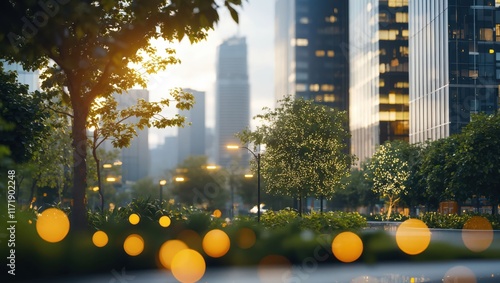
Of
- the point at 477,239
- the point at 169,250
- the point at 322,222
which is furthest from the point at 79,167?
the point at 477,239

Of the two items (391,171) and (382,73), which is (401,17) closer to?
(382,73)

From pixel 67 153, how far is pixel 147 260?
36519 mm

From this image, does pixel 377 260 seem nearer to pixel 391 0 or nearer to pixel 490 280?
pixel 490 280

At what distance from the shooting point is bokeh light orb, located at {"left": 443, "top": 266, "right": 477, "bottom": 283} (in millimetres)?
17844

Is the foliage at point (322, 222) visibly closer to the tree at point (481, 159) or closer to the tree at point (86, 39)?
the tree at point (481, 159)

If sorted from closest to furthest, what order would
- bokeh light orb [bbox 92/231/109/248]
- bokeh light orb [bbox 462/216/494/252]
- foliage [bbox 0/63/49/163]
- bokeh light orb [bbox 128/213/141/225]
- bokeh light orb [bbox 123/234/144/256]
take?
1. bokeh light orb [bbox 92/231/109/248]
2. bokeh light orb [bbox 123/234/144/256]
3. bokeh light orb [bbox 128/213/141/225]
4. foliage [bbox 0/63/49/163]
5. bokeh light orb [bbox 462/216/494/252]

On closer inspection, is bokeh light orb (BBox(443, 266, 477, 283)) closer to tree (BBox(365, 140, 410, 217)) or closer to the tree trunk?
the tree trunk

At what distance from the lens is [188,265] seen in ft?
67.6

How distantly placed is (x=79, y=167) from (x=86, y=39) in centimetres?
428

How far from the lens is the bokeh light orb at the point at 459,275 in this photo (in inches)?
703

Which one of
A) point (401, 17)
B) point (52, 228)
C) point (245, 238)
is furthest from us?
point (401, 17)

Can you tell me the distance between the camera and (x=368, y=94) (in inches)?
4970

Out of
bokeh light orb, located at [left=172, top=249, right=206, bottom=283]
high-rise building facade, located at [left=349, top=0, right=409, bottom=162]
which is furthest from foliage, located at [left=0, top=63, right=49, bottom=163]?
high-rise building facade, located at [left=349, top=0, right=409, bottom=162]

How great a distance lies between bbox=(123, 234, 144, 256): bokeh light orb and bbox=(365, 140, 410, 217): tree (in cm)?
4943
